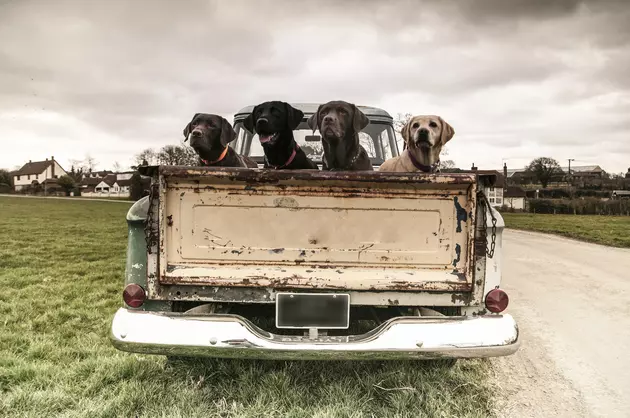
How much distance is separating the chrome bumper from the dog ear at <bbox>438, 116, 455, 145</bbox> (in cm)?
237

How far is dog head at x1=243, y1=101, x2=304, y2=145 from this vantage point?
4.65 meters

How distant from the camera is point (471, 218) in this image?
2912 mm

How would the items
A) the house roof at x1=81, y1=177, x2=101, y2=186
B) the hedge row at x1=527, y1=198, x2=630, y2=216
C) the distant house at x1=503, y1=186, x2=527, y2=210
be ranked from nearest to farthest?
1. the hedge row at x1=527, y1=198, x2=630, y2=216
2. the distant house at x1=503, y1=186, x2=527, y2=210
3. the house roof at x1=81, y1=177, x2=101, y2=186

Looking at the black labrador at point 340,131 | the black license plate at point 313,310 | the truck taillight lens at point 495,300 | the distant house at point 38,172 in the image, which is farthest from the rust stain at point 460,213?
the distant house at point 38,172

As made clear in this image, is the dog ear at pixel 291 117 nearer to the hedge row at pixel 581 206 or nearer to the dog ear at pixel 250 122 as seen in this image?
the dog ear at pixel 250 122

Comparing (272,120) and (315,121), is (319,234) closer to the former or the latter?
(272,120)

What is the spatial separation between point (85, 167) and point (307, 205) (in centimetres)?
11969

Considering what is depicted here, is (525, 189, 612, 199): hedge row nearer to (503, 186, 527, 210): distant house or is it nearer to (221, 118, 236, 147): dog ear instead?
(503, 186, 527, 210): distant house

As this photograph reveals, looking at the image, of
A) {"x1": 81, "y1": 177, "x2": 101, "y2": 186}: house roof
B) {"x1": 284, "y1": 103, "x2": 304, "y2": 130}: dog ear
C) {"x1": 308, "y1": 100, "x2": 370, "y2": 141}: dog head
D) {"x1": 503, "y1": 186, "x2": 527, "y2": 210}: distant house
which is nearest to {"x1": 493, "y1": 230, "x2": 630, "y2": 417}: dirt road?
{"x1": 308, "y1": 100, "x2": 370, "y2": 141}: dog head

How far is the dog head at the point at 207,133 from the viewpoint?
4.69m

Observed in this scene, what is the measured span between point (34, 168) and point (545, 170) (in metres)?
101

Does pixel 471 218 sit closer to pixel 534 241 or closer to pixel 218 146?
pixel 218 146

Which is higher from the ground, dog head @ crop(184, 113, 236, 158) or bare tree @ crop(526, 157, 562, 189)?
bare tree @ crop(526, 157, 562, 189)

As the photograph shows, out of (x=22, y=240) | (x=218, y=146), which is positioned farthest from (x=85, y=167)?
(x=218, y=146)
